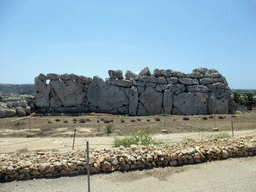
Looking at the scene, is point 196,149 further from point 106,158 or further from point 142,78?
point 142,78

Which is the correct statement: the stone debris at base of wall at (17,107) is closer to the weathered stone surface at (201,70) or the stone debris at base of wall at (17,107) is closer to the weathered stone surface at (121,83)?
the weathered stone surface at (121,83)

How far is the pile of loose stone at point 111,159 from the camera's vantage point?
604 centimetres

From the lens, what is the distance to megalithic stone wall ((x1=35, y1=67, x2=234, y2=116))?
22891mm

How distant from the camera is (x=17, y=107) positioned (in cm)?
2138

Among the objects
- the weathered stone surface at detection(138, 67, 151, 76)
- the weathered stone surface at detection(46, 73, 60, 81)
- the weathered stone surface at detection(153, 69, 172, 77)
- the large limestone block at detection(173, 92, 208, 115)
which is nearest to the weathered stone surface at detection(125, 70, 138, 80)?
the weathered stone surface at detection(138, 67, 151, 76)

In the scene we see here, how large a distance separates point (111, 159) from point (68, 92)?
61.7 feet

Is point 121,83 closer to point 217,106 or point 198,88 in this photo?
point 198,88

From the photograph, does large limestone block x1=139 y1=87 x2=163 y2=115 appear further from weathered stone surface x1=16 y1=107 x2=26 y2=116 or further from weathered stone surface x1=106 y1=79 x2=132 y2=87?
weathered stone surface x1=16 y1=107 x2=26 y2=116

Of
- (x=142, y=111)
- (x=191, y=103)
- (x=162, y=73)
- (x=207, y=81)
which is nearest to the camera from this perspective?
(x=191, y=103)

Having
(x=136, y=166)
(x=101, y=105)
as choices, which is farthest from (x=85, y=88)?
(x=136, y=166)

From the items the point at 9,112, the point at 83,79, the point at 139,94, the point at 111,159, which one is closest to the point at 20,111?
the point at 9,112

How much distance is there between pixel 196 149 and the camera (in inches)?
A: 288

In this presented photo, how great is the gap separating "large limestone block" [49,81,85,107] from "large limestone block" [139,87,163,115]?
25.8 feet

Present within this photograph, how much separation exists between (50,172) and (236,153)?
7098 mm
